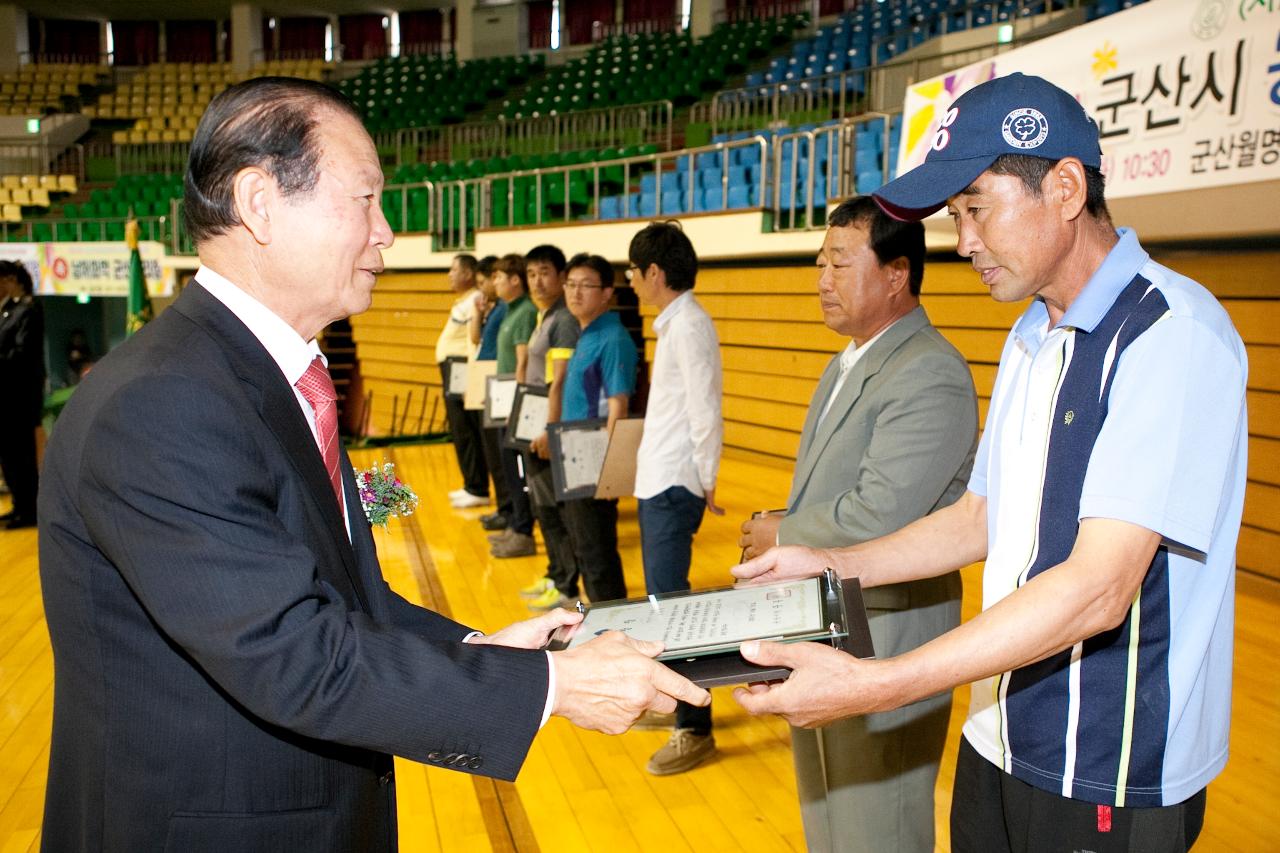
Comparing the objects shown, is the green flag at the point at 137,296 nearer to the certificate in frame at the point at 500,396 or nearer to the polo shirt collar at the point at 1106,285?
the certificate in frame at the point at 500,396

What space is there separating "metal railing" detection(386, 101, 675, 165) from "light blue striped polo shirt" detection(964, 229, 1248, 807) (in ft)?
42.1

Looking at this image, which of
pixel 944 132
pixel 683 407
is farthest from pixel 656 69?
pixel 944 132

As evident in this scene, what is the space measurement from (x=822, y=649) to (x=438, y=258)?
12.2 m

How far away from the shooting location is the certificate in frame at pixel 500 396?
5.91 metres

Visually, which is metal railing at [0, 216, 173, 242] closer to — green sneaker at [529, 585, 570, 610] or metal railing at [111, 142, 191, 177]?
metal railing at [111, 142, 191, 177]

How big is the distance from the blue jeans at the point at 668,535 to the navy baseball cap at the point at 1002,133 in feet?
7.69

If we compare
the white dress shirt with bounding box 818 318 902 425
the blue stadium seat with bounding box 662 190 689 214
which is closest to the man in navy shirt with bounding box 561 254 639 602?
the white dress shirt with bounding box 818 318 902 425

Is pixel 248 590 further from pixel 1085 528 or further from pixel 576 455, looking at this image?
pixel 576 455

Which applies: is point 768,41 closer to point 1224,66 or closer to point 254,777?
point 1224,66

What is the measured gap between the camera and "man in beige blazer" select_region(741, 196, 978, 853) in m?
1.98

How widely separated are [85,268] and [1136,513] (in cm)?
1686

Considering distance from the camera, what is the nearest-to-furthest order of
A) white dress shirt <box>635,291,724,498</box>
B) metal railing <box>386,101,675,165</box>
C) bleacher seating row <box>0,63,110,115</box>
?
white dress shirt <box>635,291,724,498</box> < metal railing <box>386,101,675,165</box> < bleacher seating row <box>0,63,110,115</box>

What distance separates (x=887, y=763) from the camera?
6.51 ft

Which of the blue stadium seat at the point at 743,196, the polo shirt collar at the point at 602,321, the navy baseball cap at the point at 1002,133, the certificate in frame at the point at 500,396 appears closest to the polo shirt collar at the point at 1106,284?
the navy baseball cap at the point at 1002,133
